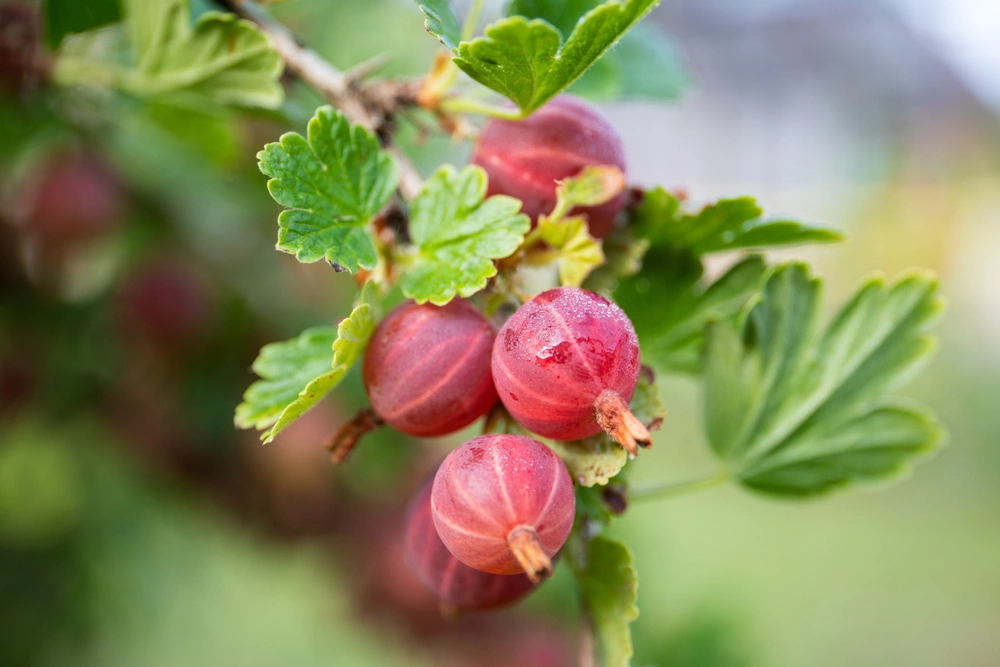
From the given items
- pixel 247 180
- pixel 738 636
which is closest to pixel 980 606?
pixel 738 636

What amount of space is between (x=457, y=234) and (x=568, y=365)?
113mm

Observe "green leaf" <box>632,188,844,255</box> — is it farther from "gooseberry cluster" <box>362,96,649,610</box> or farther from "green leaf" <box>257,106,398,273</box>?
"green leaf" <box>257,106,398,273</box>

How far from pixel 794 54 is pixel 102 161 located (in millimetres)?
14293

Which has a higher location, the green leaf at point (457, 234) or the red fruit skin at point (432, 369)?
the green leaf at point (457, 234)

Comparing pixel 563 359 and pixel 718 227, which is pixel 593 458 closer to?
pixel 563 359

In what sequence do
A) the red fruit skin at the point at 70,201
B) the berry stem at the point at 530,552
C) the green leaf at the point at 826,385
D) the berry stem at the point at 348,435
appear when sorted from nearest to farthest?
the berry stem at the point at 530,552, the berry stem at the point at 348,435, the green leaf at the point at 826,385, the red fruit skin at the point at 70,201

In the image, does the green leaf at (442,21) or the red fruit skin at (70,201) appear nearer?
the green leaf at (442,21)

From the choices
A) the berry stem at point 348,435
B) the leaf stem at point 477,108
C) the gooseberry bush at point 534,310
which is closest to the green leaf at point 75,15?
the gooseberry bush at point 534,310

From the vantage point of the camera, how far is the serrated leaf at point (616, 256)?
0.50m

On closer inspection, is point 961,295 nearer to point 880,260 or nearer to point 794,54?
point 880,260

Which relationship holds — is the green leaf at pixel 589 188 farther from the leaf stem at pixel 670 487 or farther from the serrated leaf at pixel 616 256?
the leaf stem at pixel 670 487

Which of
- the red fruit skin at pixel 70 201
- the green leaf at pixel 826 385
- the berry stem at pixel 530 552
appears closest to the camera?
the berry stem at pixel 530 552

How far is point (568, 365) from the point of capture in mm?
345

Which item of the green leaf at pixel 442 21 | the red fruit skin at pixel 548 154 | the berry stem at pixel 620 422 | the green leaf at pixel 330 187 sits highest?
the green leaf at pixel 442 21
